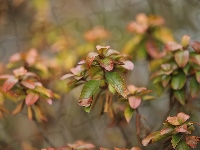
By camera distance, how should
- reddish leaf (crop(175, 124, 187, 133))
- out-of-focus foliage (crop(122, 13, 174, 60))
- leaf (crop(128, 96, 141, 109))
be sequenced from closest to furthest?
reddish leaf (crop(175, 124, 187, 133))
leaf (crop(128, 96, 141, 109))
out-of-focus foliage (crop(122, 13, 174, 60))

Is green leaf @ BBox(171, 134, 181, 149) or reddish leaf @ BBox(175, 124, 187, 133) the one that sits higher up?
reddish leaf @ BBox(175, 124, 187, 133)

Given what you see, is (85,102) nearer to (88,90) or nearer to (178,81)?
(88,90)

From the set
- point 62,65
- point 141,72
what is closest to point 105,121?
point 62,65

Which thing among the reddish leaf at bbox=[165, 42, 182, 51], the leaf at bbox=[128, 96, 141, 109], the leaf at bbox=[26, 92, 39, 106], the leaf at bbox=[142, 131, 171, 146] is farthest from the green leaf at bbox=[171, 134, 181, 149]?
the leaf at bbox=[26, 92, 39, 106]

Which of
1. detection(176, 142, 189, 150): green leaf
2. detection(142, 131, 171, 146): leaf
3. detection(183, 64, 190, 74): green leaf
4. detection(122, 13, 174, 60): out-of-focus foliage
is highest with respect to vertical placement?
detection(122, 13, 174, 60): out-of-focus foliage

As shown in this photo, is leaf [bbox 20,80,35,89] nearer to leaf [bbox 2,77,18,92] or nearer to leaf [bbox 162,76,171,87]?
leaf [bbox 2,77,18,92]

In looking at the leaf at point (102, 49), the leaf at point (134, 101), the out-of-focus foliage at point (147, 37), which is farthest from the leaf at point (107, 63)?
the out-of-focus foliage at point (147, 37)
